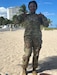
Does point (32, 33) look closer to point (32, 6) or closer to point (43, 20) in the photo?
point (43, 20)

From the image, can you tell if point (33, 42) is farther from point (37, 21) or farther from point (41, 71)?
point (41, 71)

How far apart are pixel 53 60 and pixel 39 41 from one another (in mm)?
2847

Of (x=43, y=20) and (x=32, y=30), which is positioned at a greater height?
(x=43, y=20)

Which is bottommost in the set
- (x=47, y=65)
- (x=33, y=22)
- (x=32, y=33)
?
(x=47, y=65)

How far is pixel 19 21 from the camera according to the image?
6422 mm

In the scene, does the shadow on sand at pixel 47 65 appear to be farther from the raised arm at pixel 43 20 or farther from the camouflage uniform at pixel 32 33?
the raised arm at pixel 43 20

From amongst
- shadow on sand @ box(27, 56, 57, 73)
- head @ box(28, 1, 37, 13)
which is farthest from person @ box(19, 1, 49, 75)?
shadow on sand @ box(27, 56, 57, 73)

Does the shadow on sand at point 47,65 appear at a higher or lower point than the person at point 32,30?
lower

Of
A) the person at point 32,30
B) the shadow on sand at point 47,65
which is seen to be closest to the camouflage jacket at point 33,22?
the person at point 32,30

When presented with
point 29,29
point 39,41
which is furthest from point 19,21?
point 39,41

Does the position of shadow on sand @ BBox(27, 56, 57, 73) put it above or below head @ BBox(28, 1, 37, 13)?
below

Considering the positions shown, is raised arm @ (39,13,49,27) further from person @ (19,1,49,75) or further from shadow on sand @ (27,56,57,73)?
shadow on sand @ (27,56,57,73)

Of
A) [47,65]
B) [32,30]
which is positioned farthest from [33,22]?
[47,65]

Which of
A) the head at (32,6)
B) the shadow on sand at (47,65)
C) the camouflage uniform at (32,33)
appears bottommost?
the shadow on sand at (47,65)
